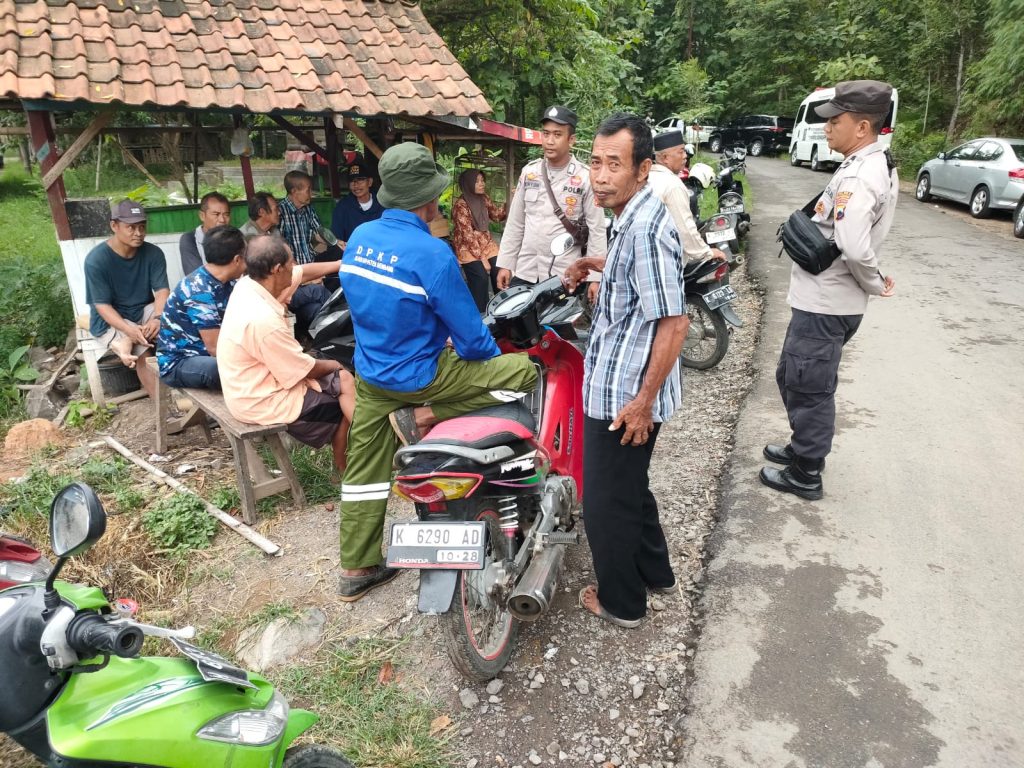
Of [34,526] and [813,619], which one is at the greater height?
[813,619]

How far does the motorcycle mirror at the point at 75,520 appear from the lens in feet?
4.34

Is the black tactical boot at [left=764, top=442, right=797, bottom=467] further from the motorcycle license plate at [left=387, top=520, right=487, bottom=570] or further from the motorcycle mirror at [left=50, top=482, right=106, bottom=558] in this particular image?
the motorcycle mirror at [left=50, top=482, right=106, bottom=558]

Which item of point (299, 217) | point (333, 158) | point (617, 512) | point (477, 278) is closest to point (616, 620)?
point (617, 512)

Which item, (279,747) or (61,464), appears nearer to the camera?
(279,747)

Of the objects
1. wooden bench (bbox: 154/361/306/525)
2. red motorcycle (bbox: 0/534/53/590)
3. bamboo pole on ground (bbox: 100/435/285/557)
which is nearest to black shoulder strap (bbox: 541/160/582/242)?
wooden bench (bbox: 154/361/306/525)

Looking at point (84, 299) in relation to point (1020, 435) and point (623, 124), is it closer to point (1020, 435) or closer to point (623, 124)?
point (623, 124)

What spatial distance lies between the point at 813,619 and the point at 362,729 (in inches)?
72.7

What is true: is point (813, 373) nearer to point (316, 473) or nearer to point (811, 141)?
point (316, 473)

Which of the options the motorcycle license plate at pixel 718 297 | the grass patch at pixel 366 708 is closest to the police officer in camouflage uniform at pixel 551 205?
the motorcycle license plate at pixel 718 297

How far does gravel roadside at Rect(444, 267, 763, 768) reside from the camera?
2.30 m

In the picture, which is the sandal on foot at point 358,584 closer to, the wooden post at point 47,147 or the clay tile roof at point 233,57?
the clay tile roof at point 233,57

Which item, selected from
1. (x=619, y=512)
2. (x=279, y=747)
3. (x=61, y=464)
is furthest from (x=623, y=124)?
(x=61, y=464)

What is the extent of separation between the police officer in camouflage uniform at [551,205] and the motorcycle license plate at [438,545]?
241 centimetres

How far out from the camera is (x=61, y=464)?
4.51 meters
